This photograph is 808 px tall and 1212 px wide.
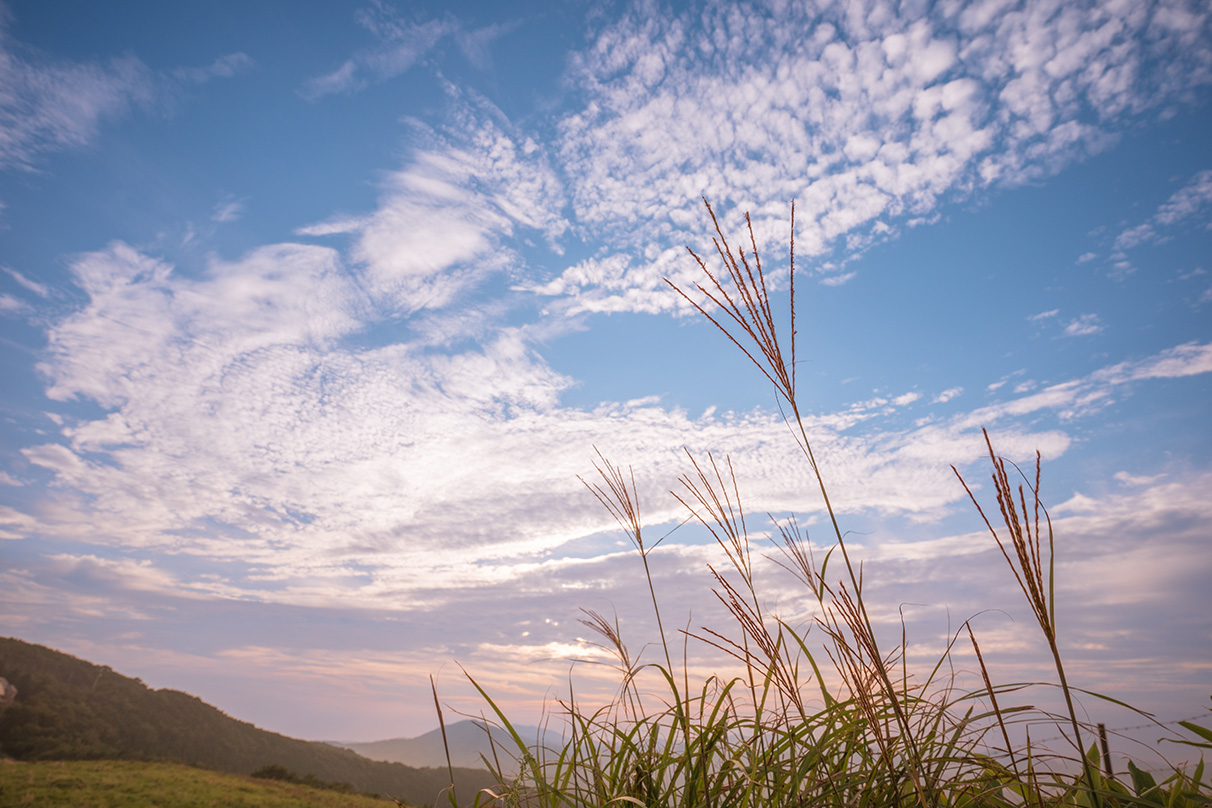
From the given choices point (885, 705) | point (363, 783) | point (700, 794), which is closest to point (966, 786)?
point (885, 705)

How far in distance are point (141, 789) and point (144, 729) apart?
136 feet

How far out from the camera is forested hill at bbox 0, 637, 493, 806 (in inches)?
2271

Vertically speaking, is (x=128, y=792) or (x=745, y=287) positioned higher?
(x=745, y=287)

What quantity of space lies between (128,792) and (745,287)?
5546 cm

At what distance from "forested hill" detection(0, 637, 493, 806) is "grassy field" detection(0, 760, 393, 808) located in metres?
14.2

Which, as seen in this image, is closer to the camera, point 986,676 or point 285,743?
point 986,676

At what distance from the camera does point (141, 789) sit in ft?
130

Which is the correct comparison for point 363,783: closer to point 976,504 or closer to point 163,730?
point 163,730

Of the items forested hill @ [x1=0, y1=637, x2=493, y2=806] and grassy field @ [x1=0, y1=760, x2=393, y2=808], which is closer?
grassy field @ [x1=0, y1=760, x2=393, y2=808]

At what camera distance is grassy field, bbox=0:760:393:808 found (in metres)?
36.0

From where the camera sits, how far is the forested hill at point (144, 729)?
57688 mm

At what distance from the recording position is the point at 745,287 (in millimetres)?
1232

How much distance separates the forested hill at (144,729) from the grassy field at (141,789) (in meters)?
14.2

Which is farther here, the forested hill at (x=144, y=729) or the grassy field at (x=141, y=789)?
the forested hill at (x=144, y=729)
